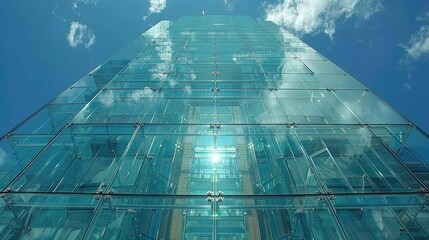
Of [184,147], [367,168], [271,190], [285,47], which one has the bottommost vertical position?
[271,190]

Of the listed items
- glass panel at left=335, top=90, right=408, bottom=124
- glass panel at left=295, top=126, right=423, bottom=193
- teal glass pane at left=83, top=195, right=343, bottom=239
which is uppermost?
glass panel at left=335, top=90, right=408, bottom=124

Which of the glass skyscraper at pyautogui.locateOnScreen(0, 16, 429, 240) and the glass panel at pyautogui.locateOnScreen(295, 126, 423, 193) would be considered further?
the glass panel at pyautogui.locateOnScreen(295, 126, 423, 193)

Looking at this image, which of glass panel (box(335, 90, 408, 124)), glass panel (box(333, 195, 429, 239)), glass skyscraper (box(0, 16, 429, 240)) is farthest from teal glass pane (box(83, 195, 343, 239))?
glass panel (box(335, 90, 408, 124))

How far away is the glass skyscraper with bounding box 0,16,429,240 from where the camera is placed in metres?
4.02

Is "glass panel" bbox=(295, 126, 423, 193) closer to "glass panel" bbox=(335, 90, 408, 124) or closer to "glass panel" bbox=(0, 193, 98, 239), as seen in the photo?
"glass panel" bbox=(335, 90, 408, 124)

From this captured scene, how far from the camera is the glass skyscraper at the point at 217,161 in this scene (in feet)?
13.2

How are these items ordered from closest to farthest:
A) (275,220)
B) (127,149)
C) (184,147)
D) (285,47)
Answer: (275,220) < (127,149) < (184,147) < (285,47)

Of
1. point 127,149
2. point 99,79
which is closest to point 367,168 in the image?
point 127,149

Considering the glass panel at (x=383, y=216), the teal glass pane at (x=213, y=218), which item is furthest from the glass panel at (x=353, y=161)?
the teal glass pane at (x=213, y=218)

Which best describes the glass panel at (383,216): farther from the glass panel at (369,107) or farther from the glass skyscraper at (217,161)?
the glass panel at (369,107)

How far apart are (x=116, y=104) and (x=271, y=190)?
13.0ft

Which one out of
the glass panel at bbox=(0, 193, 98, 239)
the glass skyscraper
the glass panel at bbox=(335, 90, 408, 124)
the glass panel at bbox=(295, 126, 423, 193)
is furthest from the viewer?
the glass panel at bbox=(335, 90, 408, 124)

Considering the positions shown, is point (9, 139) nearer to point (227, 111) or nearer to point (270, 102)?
point (227, 111)

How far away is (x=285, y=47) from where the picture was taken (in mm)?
10805
